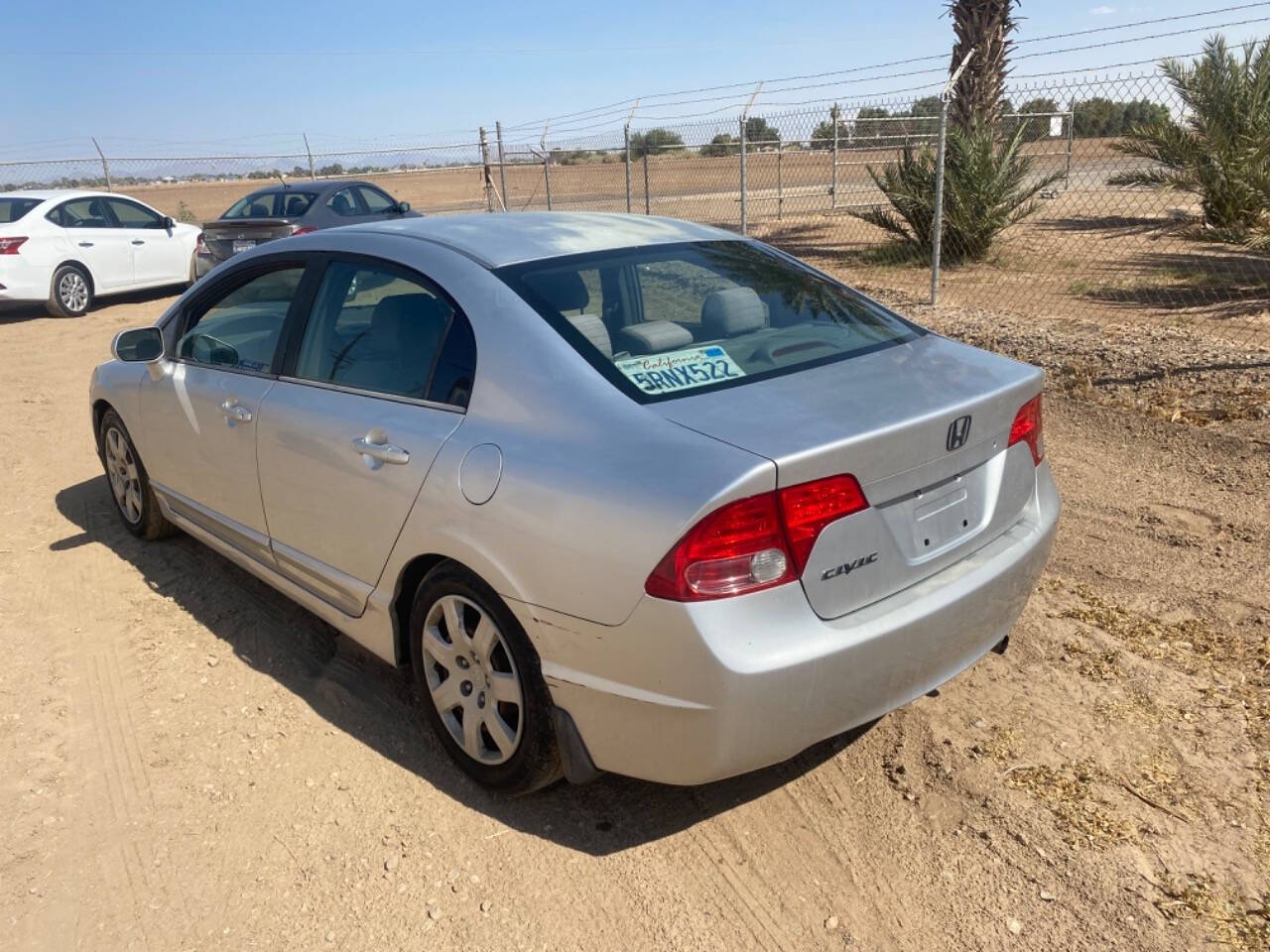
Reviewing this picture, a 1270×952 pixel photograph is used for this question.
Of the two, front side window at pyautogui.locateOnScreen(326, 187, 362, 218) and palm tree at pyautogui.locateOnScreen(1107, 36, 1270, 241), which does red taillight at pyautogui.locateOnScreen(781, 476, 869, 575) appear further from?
front side window at pyautogui.locateOnScreen(326, 187, 362, 218)

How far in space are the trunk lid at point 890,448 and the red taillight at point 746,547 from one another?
0.13ft

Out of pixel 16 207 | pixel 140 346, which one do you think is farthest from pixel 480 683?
pixel 16 207

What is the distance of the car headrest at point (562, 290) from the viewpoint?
306 centimetres

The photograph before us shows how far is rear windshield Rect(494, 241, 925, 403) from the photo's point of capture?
2893 mm

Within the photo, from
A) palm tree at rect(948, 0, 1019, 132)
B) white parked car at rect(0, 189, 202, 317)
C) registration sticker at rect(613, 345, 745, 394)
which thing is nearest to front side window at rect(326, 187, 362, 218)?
white parked car at rect(0, 189, 202, 317)

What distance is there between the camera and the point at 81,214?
1302 centimetres

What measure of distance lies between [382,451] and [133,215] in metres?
12.6

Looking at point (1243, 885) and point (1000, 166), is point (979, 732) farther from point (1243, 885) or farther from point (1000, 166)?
point (1000, 166)

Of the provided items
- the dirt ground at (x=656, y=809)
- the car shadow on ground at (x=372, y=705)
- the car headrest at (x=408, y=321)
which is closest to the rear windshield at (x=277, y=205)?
the car shadow on ground at (x=372, y=705)

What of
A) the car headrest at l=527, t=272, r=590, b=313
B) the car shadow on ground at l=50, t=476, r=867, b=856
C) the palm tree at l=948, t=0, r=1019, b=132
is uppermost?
the palm tree at l=948, t=0, r=1019, b=132

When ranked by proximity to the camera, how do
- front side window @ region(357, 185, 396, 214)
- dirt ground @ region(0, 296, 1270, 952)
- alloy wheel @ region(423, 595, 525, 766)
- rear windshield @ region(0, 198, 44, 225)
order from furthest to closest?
1. front side window @ region(357, 185, 396, 214)
2. rear windshield @ region(0, 198, 44, 225)
3. alloy wheel @ region(423, 595, 525, 766)
4. dirt ground @ region(0, 296, 1270, 952)

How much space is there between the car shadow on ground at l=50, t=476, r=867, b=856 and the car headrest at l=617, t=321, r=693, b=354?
1.31 metres

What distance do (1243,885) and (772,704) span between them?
4.21 feet

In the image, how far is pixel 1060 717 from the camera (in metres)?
3.29
